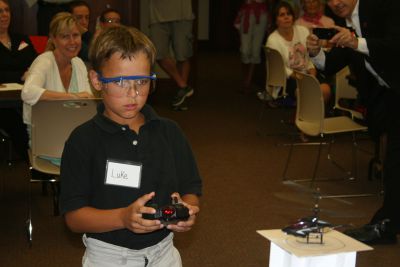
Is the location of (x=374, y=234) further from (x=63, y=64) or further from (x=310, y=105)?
(x=63, y=64)

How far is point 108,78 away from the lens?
1.87 metres

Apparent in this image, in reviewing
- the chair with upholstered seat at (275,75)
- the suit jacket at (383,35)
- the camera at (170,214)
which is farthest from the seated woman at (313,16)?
the camera at (170,214)

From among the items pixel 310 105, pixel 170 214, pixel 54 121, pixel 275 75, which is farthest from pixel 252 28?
pixel 170 214

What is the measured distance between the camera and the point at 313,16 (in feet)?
25.2

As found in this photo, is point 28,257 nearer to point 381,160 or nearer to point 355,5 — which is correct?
point 355,5

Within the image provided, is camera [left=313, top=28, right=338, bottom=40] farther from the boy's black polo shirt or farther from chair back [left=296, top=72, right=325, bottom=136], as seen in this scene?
the boy's black polo shirt

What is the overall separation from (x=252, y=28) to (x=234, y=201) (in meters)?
4.97

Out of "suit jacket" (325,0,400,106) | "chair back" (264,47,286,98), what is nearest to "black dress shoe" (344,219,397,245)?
"suit jacket" (325,0,400,106)

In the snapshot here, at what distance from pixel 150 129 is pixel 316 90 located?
298 centimetres

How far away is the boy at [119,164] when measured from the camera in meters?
1.85

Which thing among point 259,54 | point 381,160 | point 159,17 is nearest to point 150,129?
point 381,160

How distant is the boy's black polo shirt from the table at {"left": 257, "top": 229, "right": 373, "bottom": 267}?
0.99ft

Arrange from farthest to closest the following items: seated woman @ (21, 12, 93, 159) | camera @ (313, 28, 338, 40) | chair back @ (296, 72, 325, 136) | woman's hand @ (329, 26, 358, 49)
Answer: chair back @ (296, 72, 325, 136) < seated woman @ (21, 12, 93, 159) < camera @ (313, 28, 338, 40) < woman's hand @ (329, 26, 358, 49)

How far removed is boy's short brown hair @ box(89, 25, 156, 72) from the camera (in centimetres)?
185
